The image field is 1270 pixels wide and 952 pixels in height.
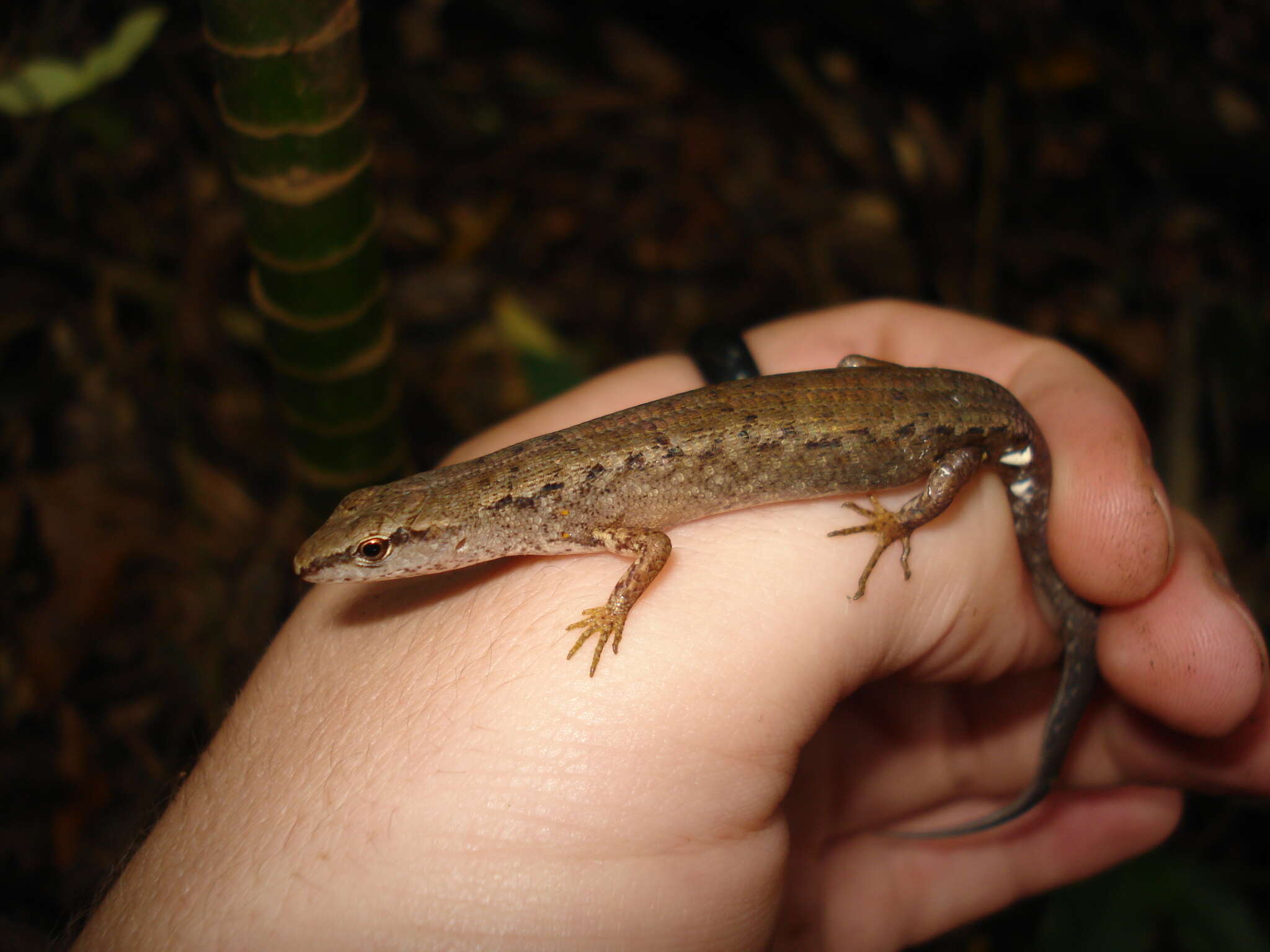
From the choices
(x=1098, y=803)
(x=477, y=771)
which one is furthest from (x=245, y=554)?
(x=1098, y=803)

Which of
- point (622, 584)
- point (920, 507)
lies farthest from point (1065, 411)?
point (622, 584)

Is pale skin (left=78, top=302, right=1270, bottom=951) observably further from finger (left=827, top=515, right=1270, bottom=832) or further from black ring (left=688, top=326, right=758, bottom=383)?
black ring (left=688, top=326, right=758, bottom=383)

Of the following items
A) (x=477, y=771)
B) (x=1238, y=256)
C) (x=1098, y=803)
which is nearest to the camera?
(x=477, y=771)

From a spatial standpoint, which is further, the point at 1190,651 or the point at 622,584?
the point at 1190,651

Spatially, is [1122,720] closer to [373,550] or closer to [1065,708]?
[1065,708]

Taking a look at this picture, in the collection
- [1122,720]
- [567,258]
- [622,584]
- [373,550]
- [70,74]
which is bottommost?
[1122,720]

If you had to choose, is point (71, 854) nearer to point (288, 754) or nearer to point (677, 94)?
point (288, 754)
